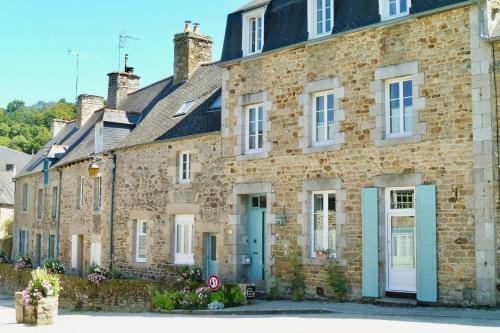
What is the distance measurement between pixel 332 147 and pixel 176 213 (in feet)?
19.3

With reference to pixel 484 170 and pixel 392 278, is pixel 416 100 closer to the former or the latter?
pixel 484 170

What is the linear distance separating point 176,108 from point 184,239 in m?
4.75

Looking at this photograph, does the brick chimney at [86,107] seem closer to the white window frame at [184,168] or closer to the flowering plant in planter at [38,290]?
the white window frame at [184,168]

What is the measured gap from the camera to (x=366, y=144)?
1430cm

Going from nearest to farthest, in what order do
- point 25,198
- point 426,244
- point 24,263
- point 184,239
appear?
point 426,244, point 184,239, point 24,263, point 25,198

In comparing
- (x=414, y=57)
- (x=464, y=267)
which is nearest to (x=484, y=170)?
(x=464, y=267)

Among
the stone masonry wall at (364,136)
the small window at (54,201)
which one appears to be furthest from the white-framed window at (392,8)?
the small window at (54,201)

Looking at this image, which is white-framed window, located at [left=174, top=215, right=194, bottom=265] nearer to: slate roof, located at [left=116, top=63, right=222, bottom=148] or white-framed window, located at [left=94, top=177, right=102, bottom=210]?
slate roof, located at [left=116, top=63, right=222, bottom=148]

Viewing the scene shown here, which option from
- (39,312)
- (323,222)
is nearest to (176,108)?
(323,222)

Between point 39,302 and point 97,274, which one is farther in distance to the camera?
point 97,274

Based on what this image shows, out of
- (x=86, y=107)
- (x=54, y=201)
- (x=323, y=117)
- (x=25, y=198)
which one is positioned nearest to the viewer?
(x=323, y=117)

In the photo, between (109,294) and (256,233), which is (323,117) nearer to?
(256,233)

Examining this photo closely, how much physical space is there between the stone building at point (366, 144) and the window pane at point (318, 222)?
0.13 ft

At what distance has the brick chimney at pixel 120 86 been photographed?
27641 mm
